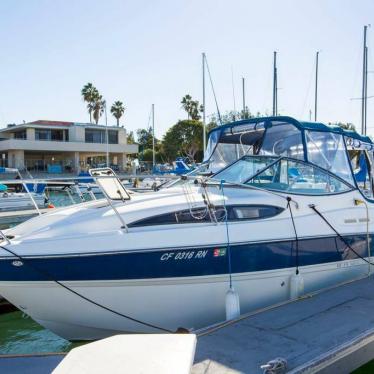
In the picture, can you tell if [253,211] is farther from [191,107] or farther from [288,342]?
[191,107]

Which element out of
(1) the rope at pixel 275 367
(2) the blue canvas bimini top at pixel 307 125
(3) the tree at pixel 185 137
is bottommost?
(1) the rope at pixel 275 367

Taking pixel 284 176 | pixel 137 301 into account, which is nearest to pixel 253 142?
pixel 284 176

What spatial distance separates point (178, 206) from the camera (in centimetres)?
512

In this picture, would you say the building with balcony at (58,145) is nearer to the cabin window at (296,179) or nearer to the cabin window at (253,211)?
the cabin window at (296,179)

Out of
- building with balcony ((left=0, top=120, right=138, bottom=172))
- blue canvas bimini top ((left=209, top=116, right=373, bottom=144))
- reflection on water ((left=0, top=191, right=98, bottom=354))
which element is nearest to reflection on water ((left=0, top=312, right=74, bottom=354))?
reflection on water ((left=0, top=191, right=98, bottom=354))

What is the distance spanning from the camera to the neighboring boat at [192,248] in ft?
15.2

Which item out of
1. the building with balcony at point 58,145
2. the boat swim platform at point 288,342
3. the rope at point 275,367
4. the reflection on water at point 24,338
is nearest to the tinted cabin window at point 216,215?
the boat swim platform at point 288,342

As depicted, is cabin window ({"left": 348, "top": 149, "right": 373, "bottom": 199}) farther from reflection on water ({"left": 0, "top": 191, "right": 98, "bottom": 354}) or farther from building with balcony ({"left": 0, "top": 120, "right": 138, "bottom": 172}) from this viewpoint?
building with balcony ({"left": 0, "top": 120, "right": 138, "bottom": 172})

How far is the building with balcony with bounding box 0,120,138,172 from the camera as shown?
45831 mm

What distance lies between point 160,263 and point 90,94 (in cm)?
5922

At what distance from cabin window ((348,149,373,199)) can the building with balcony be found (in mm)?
39894

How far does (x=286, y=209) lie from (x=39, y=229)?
2.93 m

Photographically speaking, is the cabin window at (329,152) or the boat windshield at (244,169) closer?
the boat windshield at (244,169)

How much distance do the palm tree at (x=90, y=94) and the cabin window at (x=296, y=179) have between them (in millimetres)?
58009
